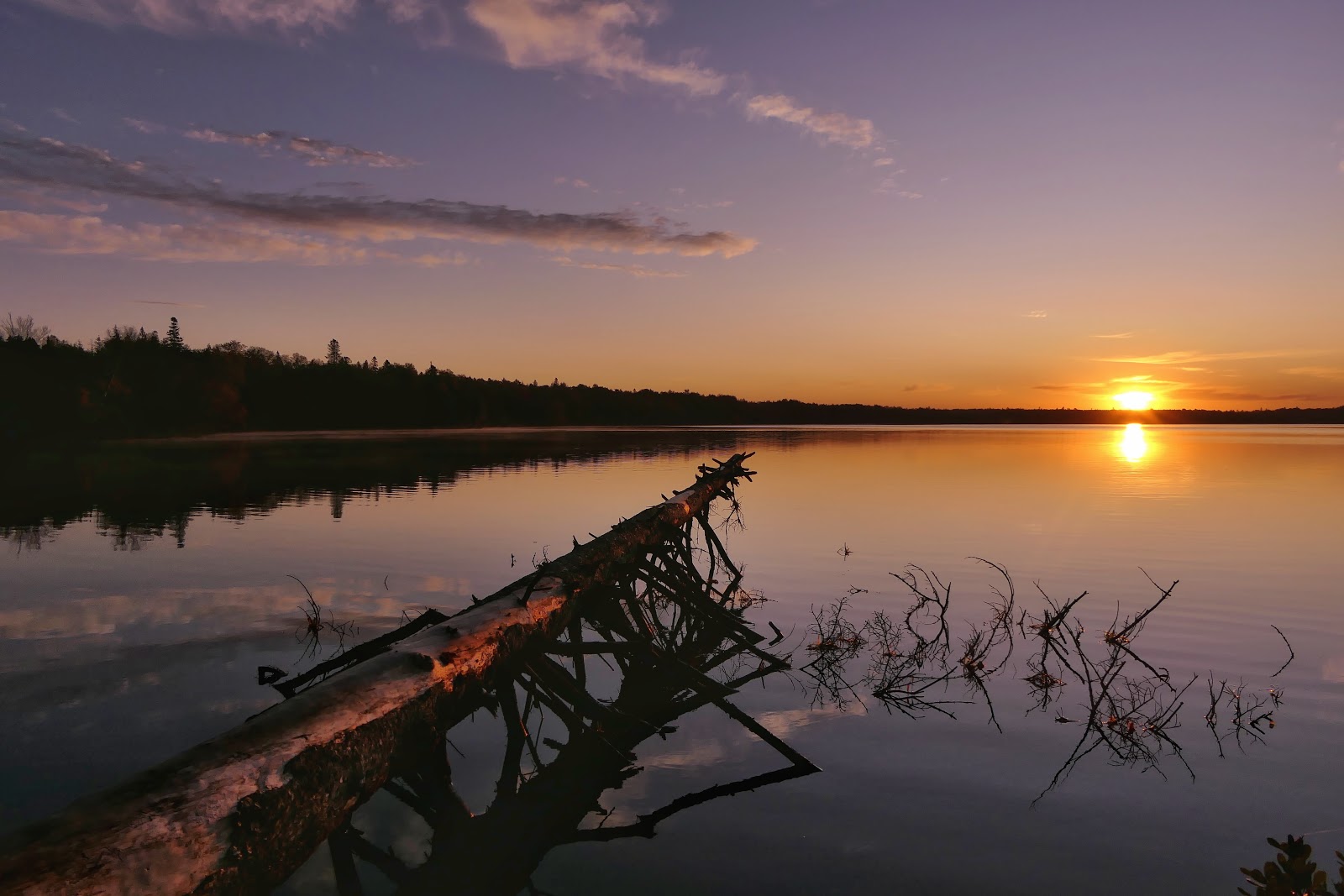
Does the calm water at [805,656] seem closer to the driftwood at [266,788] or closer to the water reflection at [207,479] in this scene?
the water reflection at [207,479]

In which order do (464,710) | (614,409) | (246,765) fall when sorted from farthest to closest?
(614,409)
(464,710)
(246,765)

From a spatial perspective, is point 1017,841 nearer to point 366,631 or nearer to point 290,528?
point 366,631

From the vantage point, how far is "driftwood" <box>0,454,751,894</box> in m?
3.24

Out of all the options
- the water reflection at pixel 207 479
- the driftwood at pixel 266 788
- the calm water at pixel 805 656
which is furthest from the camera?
the water reflection at pixel 207 479

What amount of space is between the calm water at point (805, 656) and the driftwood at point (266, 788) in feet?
3.76

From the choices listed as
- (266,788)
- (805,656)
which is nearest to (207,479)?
(805,656)

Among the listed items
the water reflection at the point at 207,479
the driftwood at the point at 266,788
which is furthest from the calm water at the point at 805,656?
the driftwood at the point at 266,788

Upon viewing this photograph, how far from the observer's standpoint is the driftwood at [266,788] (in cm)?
324

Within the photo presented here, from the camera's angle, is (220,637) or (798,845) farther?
(220,637)

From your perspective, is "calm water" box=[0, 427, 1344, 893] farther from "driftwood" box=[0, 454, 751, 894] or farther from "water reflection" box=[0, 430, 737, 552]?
"driftwood" box=[0, 454, 751, 894]

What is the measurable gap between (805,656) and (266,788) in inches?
325

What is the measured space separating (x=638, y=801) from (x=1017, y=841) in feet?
9.68

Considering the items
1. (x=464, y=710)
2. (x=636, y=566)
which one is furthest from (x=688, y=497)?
(x=464, y=710)

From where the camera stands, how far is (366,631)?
39.5 ft
